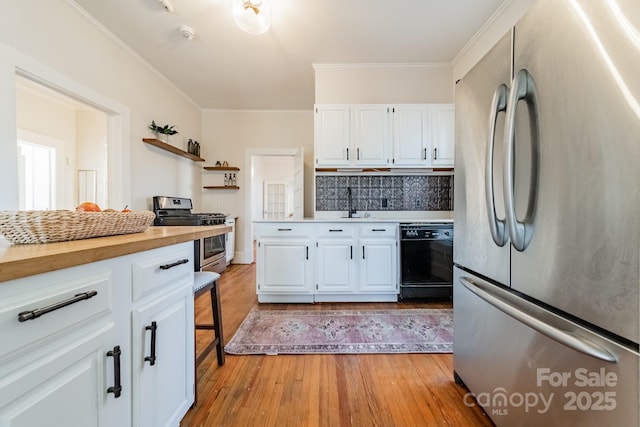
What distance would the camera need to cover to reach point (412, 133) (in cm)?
314

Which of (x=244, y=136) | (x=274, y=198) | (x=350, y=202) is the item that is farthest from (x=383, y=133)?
(x=274, y=198)

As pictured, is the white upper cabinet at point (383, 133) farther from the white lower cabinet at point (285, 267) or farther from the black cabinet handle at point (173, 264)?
the black cabinet handle at point (173, 264)

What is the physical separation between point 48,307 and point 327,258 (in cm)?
235

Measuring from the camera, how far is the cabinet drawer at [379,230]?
2799 mm

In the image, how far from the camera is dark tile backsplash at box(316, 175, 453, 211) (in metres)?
3.43

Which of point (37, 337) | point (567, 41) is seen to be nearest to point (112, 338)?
point (37, 337)

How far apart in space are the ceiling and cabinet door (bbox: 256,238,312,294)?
7.22 feet

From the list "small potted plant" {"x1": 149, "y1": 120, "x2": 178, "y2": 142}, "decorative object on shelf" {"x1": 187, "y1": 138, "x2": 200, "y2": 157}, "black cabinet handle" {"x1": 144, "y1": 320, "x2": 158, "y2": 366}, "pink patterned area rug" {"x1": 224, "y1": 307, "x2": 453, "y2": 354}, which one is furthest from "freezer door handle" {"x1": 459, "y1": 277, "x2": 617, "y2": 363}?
"decorative object on shelf" {"x1": 187, "y1": 138, "x2": 200, "y2": 157}

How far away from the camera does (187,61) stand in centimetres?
329

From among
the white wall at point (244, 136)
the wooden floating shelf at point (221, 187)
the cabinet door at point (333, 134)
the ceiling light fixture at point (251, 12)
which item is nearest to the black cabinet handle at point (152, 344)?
the ceiling light fixture at point (251, 12)

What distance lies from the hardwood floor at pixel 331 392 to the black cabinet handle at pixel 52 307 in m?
0.97

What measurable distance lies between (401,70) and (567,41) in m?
2.95

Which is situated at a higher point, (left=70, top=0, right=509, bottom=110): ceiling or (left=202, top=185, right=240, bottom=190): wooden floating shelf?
(left=70, top=0, right=509, bottom=110): ceiling

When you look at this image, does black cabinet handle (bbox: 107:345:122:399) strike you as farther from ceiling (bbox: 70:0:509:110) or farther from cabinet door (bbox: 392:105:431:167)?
cabinet door (bbox: 392:105:431:167)
